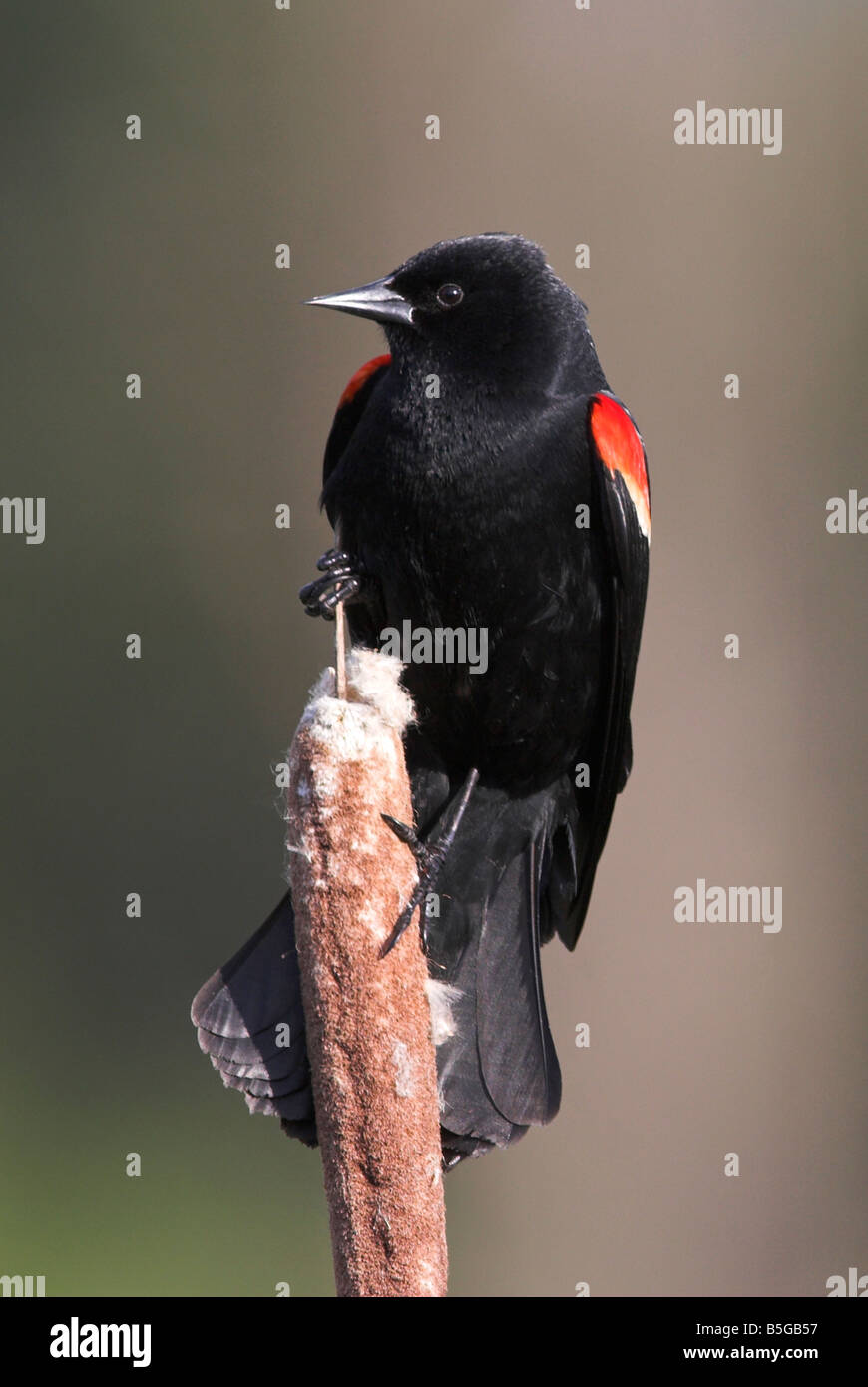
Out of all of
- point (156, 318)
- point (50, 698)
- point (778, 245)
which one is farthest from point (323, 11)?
point (50, 698)

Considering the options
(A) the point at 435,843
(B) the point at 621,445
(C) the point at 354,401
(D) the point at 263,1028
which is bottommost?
(D) the point at 263,1028

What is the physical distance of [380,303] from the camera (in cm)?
242

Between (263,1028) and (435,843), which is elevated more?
(435,843)

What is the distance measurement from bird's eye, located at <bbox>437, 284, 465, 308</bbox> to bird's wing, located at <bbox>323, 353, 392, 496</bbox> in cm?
31

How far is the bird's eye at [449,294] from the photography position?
2.44 meters

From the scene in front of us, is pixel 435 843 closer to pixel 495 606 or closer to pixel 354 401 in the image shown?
pixel 495 606

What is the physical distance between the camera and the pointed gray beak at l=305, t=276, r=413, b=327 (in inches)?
94.1

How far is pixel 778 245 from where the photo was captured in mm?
4277

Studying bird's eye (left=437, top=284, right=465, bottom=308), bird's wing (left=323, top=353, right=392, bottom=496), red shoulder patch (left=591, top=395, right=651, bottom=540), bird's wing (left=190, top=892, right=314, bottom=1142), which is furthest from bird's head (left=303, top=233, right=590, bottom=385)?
bird's wing (left=190, top=892, right=314, bottom=1142)

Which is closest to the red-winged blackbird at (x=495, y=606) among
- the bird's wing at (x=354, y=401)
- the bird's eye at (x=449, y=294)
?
the bird's eye at (x=449, y=294)

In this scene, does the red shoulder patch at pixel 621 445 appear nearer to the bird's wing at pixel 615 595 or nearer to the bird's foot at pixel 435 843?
the bird's wing at pixel 615 595

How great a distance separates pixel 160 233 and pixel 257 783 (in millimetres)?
1897

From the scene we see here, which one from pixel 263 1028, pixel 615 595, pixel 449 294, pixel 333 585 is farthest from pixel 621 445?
pixel 263 1028

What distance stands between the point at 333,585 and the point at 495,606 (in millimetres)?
273
